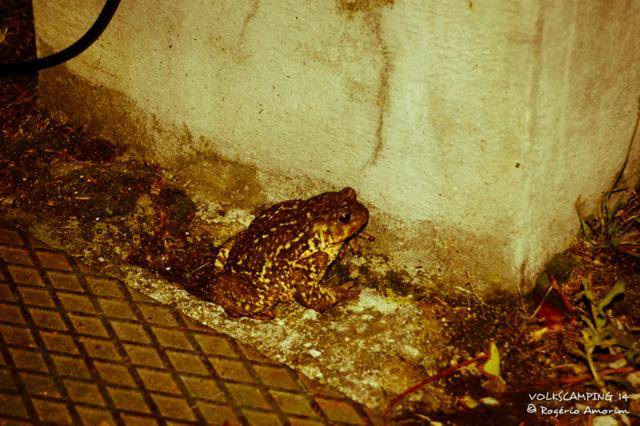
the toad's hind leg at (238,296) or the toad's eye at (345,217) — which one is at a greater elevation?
the toad's eye at (345,217)

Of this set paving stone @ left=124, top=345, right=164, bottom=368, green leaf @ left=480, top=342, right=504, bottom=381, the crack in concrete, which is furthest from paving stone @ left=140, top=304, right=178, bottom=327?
green leaf @ left=480, top=342, right=504, bottom=381

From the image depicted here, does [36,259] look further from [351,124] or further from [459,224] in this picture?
[459,224]

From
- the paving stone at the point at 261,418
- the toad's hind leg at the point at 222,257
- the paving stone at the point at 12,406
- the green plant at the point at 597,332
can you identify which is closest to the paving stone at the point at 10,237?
the paving stone at the point at 12,406

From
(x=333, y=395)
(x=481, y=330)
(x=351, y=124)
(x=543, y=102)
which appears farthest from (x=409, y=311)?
(x=543, y=102)

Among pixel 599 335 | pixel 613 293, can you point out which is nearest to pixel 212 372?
pixel 599 335

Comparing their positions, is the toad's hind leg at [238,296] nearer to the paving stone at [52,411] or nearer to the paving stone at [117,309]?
the paving stone at [117,309]
